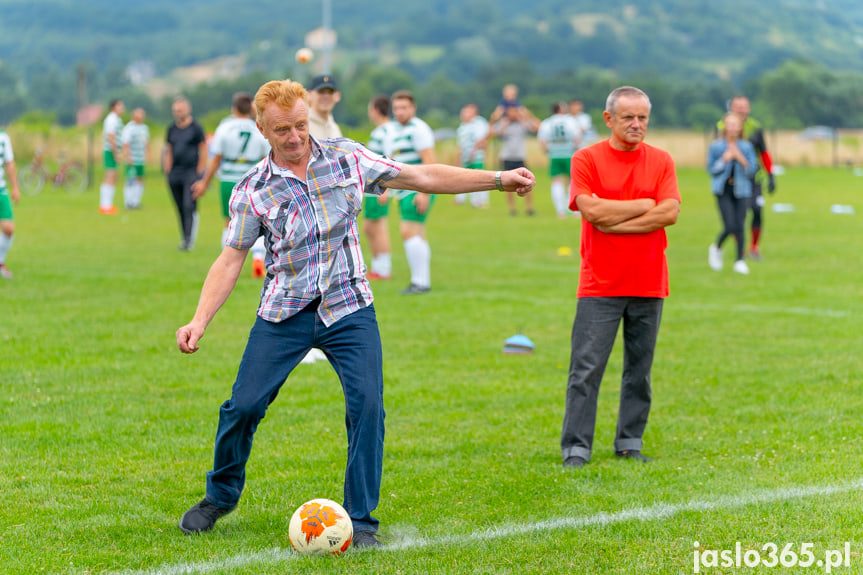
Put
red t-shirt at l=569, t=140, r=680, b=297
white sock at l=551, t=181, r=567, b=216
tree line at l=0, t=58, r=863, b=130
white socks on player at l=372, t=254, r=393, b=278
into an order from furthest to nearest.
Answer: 1. tree line at l=0, t=58, r=863, b=130
2. white sock at l=551, t=181, r=567, b=216
3. white socks on player at l=372, t=254, r=393, b=278
4. red t-shirt at l=569, t=140, r=680, b=297

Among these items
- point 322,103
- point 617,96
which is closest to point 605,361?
point 617,96

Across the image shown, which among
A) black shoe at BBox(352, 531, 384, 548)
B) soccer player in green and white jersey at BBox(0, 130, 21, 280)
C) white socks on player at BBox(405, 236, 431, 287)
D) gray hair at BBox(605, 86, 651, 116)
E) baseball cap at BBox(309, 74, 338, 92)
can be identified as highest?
baseball cap at BBox(309, 74, 338, 92)

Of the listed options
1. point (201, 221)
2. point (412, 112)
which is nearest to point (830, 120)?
point (201, 221)

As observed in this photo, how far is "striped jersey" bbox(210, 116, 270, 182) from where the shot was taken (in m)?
13.2

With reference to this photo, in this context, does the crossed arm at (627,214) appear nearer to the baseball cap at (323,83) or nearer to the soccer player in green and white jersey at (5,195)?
the baseball cap at (323,83)

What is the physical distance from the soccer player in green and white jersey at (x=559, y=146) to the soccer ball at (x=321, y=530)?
18.3 m

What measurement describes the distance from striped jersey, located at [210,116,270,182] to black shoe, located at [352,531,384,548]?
8.90 metres

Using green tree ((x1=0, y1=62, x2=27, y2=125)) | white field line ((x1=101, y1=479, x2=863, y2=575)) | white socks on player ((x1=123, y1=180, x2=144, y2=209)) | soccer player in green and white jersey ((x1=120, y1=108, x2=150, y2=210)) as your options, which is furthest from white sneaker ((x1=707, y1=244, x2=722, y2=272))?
green tree ((x1=0, y1=62, x2=27, y2=125))

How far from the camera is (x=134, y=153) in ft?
83.2

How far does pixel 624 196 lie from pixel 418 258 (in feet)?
21.7

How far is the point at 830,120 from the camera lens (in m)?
88.8

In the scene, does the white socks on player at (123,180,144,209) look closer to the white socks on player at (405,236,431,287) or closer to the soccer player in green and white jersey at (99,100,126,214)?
the soccer player in green and white jersey at (99,100,126,214)

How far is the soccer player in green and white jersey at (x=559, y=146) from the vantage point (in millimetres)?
22850

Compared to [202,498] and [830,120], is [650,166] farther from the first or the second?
[830,120]
